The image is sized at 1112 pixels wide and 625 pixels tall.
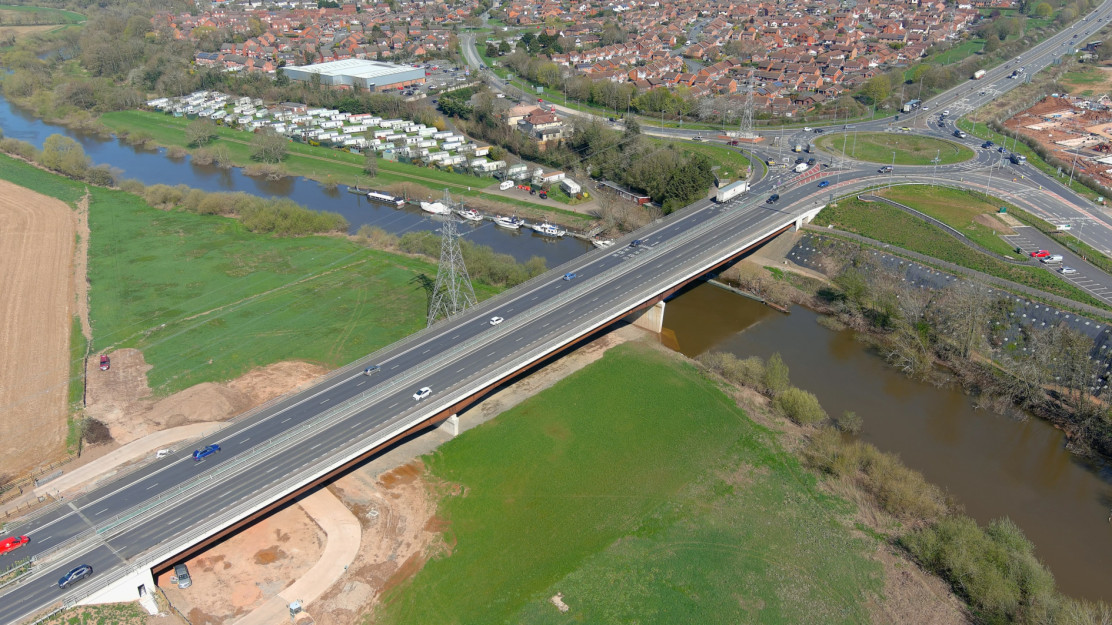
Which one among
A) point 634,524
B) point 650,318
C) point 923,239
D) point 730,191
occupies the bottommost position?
point 634,524

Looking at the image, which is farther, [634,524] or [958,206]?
[958,206]

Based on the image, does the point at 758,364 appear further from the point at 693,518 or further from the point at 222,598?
the point at 222,598

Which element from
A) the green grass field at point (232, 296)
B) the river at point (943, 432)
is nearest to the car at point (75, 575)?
the green grass field at point (232, 296)

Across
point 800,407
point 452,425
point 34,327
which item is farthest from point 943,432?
point 34,327

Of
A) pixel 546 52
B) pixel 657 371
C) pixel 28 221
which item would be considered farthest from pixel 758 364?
pixel 546 52

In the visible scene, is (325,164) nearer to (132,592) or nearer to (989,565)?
(132,592)

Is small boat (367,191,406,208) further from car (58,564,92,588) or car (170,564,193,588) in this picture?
car (58,564,92,588)

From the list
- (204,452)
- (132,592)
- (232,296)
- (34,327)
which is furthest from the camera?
(232,296)
